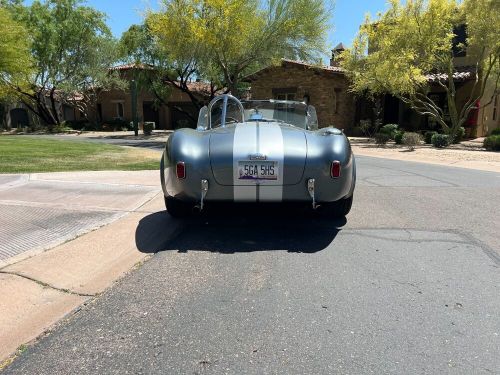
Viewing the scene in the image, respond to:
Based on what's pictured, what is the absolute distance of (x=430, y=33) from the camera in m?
17.2

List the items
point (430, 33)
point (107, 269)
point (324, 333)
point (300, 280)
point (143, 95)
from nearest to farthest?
1. point (324, 333)
2. point (300, 280)
3. point (107, 269)
4. point (430, 33)
5. point (143, 95)

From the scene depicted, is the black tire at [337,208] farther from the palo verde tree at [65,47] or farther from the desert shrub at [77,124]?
the desert shrub at [77,124]

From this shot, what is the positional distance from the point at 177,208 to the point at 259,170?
1.38 meters

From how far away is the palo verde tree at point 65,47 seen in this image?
29516 mm

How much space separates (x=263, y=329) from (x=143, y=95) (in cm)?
3642

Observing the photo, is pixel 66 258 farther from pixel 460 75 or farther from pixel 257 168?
pixel 460 75

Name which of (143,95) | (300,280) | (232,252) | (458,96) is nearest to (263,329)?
(300,280)

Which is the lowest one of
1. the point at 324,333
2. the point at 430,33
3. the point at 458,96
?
the point at 324,333

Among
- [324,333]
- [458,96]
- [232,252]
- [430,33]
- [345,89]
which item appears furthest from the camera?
[345,89]

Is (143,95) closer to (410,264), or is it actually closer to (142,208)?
(142,208)

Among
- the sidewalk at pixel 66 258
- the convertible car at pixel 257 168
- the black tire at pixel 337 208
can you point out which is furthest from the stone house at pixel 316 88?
the convertible car at pixel 257 168

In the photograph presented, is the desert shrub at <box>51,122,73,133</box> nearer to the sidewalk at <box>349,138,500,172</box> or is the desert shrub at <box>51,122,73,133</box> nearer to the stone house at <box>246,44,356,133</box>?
the stone house at <box>246,44,356,133</box>

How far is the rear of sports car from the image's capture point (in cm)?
410

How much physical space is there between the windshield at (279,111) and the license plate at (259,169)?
6.14 ft
